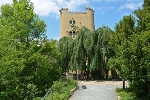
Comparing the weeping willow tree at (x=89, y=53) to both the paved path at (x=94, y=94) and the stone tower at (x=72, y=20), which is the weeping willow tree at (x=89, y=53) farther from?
the stone tower at (x=72, y=20)

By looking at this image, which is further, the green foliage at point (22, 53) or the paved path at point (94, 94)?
the green foliage at point (22, 53)

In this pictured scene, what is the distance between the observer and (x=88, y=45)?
100ft

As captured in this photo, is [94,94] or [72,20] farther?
[72,20]

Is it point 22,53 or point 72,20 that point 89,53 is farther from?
point 72,20

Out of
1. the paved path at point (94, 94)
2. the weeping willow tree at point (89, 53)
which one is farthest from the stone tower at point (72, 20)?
the paved path at point (94, 94)

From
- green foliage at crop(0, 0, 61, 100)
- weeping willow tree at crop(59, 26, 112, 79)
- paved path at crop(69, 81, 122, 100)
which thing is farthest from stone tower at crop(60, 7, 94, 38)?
green foliage at crop(0, 0, 61, 100)

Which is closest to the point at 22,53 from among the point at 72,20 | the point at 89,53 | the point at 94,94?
the point at 94,94

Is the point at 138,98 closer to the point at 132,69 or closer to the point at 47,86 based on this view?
the point at 132,69

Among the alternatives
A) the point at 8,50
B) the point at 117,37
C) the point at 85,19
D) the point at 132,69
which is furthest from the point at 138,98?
the point at 85,19

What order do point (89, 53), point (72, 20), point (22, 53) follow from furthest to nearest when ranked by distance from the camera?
point (72, 20) → point (89, 53) → point (22, 53)

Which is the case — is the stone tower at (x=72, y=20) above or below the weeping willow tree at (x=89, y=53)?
above

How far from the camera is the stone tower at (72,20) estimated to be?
5119cm

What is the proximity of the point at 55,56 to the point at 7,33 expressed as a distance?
4460 mm

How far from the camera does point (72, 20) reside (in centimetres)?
5184
